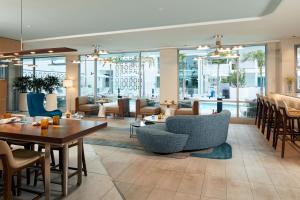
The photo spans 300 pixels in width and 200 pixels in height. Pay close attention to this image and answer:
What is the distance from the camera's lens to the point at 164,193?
2.91 m

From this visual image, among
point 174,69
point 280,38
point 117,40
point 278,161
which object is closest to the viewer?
point 278,161

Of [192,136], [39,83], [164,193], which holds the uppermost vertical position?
[39,83]

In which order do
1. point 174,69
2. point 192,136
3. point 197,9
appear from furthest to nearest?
point 174,69
point 197,9
point 192,136

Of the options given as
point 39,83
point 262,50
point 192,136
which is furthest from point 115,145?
point 39,83

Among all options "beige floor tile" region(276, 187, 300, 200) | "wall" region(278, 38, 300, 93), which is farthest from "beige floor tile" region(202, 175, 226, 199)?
"wall" region(278, 38, 300, 93)

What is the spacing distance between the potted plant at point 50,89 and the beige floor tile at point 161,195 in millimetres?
8878

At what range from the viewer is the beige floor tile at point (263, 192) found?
2.79m

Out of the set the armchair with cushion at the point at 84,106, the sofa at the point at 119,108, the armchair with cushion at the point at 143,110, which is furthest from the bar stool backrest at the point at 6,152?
the armchair with cushion at the point at 84,106

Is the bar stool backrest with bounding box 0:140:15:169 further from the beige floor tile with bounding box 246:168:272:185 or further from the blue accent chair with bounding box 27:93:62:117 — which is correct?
the blue accent chair with bounding box 27:93:62:117

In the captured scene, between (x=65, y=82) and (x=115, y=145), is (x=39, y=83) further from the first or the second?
(x=115, y=145)

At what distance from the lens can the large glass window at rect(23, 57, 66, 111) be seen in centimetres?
1138

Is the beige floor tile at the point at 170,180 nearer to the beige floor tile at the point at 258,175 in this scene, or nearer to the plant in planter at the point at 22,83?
the beige floor tile at the point at 258,175

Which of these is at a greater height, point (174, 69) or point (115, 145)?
point (174, 69)

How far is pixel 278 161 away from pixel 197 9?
3.32m
